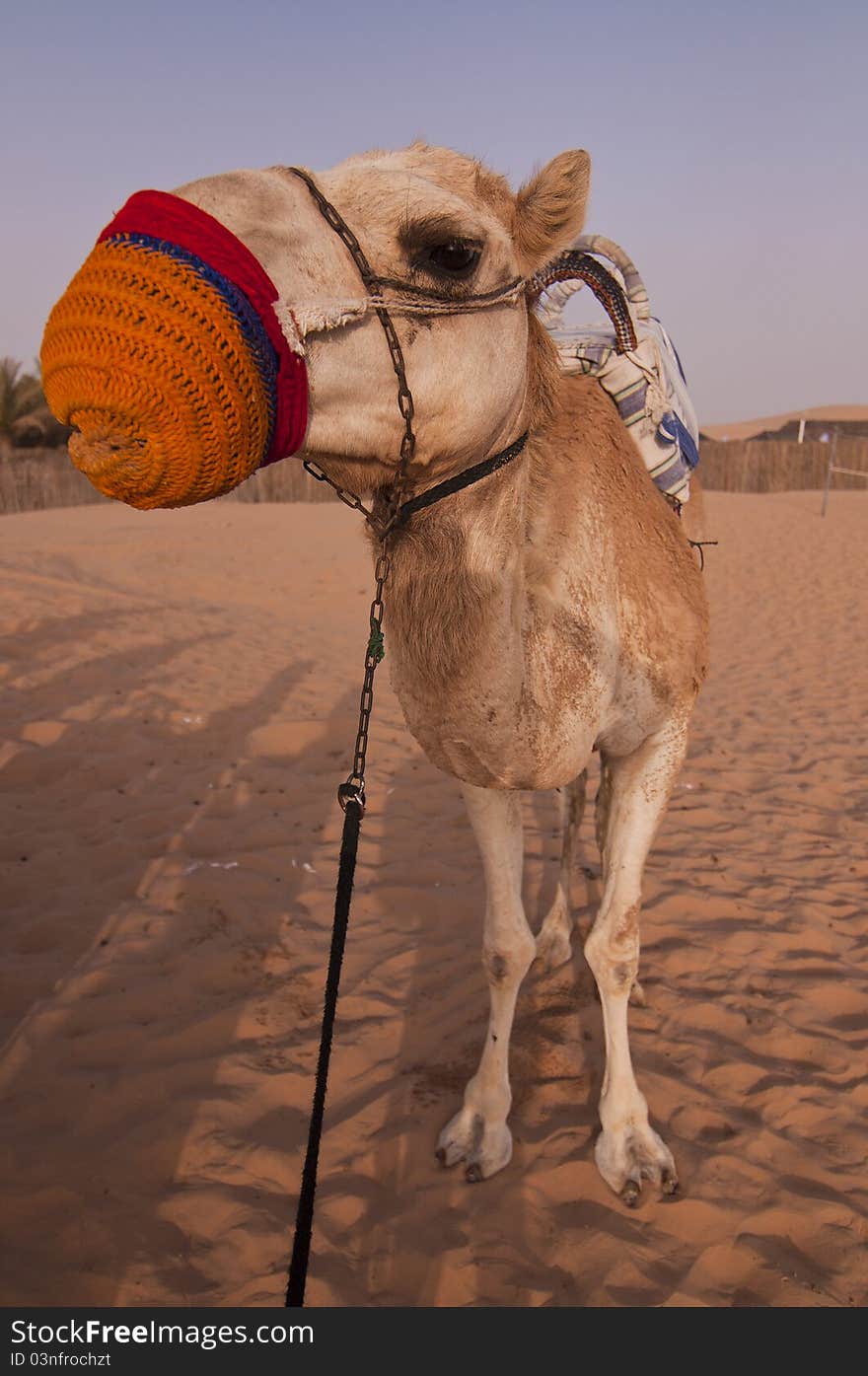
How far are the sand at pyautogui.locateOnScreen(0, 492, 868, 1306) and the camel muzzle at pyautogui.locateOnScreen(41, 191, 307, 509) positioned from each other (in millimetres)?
2269

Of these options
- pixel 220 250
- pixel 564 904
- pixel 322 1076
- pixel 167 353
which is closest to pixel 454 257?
pixel 220 250

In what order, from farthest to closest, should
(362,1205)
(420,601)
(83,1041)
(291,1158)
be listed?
(83,1041)
(291,1158)
(362,1205)
(420,601)

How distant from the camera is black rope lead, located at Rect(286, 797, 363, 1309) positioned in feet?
5.36

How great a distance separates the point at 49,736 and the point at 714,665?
26.3 ft

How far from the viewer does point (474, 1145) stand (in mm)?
2945

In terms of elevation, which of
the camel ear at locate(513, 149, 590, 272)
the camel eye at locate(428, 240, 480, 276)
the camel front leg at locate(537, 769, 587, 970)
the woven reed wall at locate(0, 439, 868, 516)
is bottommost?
the camel front leg at locate(537, 769, 587, 970)

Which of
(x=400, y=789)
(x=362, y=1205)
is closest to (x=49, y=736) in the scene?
(x=400, y=789)

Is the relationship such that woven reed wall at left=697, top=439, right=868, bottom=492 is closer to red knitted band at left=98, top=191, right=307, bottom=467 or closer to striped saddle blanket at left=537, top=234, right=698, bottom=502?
striped saddle blanket at left=537, top=234, right=698, bottom=502

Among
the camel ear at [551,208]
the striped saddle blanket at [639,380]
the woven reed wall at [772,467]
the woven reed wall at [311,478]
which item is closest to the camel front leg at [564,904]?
the striped saddle blanket at [639,380]

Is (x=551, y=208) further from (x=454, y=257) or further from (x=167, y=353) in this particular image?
(x=167, y=353)

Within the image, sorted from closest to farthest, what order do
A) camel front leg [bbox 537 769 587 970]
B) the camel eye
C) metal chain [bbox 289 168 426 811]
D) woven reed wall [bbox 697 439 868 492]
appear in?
metal chain [bbox 289 168 426 811] → the camel eye → camel front leg [bbox 537 769 587 970] → woven reed wall [bbox 697 439 868 492]

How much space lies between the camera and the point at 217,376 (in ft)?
4.45

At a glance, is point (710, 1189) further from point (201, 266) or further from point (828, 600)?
point (828, 600)

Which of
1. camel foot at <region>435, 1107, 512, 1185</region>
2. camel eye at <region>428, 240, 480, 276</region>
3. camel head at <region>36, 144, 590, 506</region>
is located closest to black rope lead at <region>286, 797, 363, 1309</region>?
camel head at <region>36, 144, 590, 506</region>
